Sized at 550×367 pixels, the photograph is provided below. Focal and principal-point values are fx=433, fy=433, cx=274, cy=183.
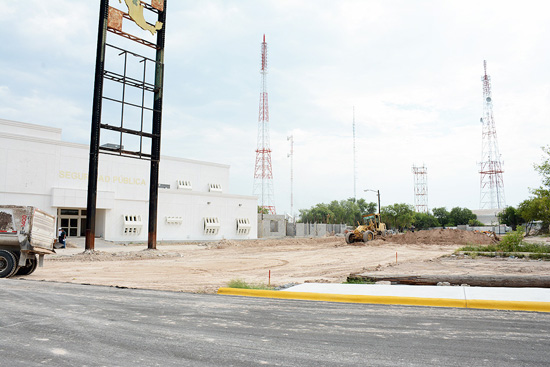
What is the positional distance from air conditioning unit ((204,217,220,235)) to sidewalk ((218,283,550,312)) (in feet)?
128

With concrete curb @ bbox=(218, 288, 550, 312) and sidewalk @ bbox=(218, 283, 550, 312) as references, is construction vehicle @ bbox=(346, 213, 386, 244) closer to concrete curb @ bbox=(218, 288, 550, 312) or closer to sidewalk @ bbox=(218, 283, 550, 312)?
sidewalk @ bbox=(218, 283, 550, 312)

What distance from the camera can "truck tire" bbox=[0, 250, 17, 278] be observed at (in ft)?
48.1

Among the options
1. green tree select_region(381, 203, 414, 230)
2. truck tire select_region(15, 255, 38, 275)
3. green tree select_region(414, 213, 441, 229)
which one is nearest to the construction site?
truck tire select_region(15, 255, 38, 275)

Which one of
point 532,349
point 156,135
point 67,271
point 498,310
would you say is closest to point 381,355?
point 532,349

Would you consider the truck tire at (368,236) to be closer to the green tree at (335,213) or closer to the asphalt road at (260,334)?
the asphalt road at (260,334)

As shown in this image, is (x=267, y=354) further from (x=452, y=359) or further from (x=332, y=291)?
(x=332, y=291)

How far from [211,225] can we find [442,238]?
2498 cm

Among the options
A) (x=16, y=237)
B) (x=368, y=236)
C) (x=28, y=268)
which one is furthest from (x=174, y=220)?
(x=16, y=237)

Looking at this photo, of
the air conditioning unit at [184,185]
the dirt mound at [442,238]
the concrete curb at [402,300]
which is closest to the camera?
the concrete curb at [402,300]

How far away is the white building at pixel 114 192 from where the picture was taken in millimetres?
38062

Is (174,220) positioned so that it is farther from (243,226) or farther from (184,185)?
(243,226)

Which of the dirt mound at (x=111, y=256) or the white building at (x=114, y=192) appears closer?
the dirt mound at (x=111, y=256)

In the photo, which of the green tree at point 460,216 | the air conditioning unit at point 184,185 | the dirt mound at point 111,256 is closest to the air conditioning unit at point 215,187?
the air conditioning unit at point 184,185

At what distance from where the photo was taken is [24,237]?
48.0 feet
